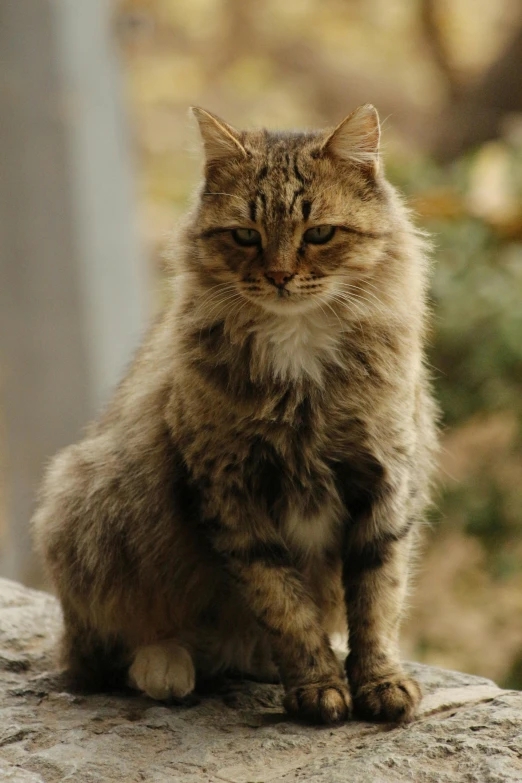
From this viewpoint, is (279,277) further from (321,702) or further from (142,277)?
(142,277)

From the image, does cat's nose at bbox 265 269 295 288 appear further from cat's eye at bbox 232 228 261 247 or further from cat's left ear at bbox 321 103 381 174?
cat's left ear at bbox 321 103 381 174

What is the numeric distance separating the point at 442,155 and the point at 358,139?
20.0 ft

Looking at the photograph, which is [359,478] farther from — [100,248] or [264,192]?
[100,248]

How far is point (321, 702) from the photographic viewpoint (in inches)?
98.0

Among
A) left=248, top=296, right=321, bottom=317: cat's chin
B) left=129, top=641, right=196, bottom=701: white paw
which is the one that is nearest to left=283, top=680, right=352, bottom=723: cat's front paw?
left=129, top=641, right=196, bottom=701: white paw

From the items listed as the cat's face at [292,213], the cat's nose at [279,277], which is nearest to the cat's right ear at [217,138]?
the cat's face at [292,213]

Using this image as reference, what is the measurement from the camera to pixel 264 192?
2564 millimetres

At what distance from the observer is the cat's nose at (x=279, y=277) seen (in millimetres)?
2486

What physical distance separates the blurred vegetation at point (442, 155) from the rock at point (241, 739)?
103 centimetres

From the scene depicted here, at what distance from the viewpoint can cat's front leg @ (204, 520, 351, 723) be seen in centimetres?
254

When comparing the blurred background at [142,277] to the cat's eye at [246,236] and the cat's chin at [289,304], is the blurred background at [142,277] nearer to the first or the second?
the cat's eye at [246,236]

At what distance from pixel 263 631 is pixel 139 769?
498 mm

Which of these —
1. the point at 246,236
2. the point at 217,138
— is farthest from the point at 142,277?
the point at 246,236

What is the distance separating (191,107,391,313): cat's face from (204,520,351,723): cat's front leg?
60 centimetres
